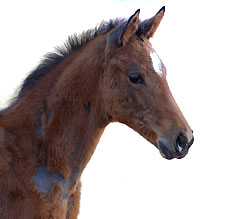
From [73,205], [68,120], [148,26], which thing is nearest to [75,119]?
[68,120]

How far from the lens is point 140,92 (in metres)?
3.02

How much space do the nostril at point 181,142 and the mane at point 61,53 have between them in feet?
3.84

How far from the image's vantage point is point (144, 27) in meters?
3.27

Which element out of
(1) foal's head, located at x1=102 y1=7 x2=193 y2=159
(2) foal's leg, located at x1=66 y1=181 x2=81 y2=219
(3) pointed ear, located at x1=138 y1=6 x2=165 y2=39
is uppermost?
(3) pointed ear, located at x1=138 y1=6 x2=165 y2=39

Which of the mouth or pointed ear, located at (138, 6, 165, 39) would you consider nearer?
the mouth

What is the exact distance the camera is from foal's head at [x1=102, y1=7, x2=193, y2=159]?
293 centimetres

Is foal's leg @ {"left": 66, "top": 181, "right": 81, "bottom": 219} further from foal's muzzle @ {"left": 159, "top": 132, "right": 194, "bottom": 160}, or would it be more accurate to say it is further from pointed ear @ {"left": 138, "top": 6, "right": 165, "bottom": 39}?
pointed ear @ {"left": 138, "top": 6, "right": 165, "bottom": 39}

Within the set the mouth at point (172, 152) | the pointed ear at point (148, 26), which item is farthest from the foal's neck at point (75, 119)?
the mouth at point (172, 152)

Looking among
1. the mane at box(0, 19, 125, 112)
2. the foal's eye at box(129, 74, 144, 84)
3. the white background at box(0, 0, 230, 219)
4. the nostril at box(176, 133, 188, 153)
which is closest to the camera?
the nostril at box(176, 133, 188, 153)

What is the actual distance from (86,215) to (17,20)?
8.82 meters

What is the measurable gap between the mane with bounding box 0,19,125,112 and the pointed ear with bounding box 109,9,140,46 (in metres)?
0.29

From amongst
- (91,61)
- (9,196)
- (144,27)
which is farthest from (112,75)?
(9,196)

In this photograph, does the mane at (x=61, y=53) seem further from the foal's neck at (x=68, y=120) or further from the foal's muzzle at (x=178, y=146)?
the foal's muzzle at (x=178, y=146)

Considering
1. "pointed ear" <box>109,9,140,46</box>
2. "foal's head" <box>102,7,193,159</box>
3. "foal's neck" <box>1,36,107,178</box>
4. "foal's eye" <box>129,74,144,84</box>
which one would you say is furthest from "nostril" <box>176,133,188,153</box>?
"pointed ear" <box>109,9,140,46</box>
